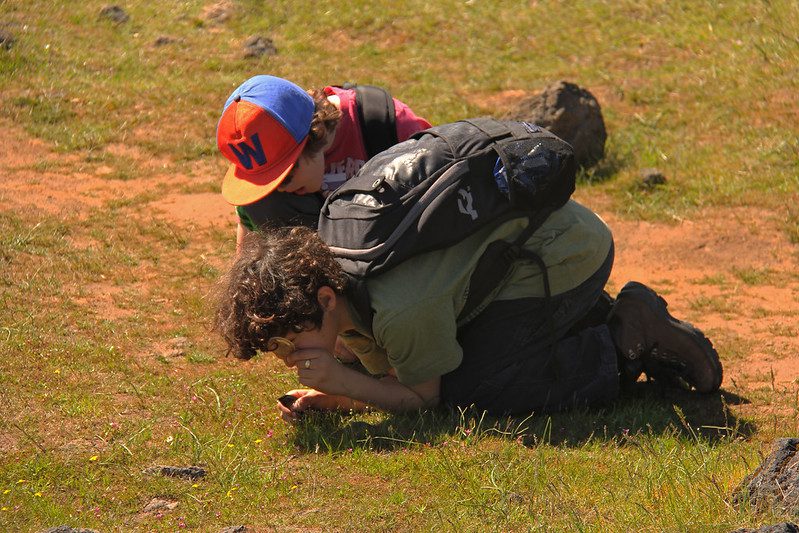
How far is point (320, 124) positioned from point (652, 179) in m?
4.19

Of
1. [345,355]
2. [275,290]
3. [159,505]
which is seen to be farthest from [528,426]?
[159,505]

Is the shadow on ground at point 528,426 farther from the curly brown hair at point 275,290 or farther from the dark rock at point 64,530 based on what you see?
the dark rock at point 64,530

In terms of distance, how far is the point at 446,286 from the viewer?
4.26m

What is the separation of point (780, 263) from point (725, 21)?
16.3ft

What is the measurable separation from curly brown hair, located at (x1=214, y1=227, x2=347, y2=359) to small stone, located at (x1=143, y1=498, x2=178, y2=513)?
573mm

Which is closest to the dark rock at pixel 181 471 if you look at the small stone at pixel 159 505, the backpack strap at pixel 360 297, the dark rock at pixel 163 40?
the small stone at pixel 159 505

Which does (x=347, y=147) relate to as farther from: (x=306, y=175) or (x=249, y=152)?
(x=249, y=152)

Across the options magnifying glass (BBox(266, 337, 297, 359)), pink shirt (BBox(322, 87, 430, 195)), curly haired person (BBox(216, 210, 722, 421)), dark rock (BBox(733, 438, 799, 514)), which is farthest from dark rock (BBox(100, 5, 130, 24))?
dark rock (BBox(733, 438, 799, 514))

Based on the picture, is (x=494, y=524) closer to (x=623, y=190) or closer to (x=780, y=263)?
(x=780, y=263)

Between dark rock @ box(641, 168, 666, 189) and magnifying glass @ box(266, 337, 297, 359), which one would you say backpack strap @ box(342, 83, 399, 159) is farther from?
dark rock @ box(641, 168, 666, 189)

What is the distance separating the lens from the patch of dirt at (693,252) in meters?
5.92

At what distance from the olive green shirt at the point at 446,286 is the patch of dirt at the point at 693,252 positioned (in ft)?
3.69

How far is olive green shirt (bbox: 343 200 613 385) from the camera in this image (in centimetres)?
419

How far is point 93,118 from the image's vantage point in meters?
9.95
